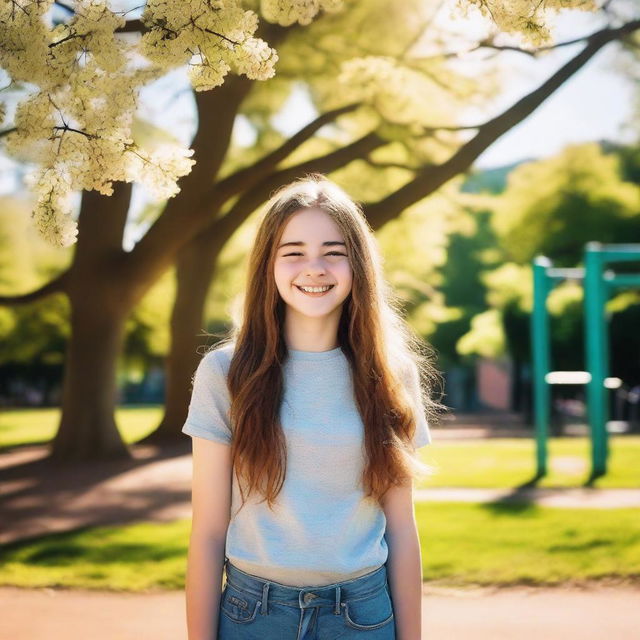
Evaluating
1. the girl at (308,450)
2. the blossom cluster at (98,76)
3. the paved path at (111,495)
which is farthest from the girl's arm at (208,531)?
the paved path at (111,495)

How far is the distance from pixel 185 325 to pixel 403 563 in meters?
14.1

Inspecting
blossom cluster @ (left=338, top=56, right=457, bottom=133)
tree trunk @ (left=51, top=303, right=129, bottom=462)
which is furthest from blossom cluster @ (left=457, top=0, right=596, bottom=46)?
tree trunk @ (left=51, top=303, right=129, bottom=462)

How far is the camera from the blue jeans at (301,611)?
229cm

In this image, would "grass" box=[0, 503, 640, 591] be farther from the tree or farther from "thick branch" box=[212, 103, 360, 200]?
"thick branch" box=[212, 103, 360, 200]

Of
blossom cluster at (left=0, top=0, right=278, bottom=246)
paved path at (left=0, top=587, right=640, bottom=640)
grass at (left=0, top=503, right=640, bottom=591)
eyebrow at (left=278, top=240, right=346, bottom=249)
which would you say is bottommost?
paved path at (left=0, top=587, right=640, bottom=640)

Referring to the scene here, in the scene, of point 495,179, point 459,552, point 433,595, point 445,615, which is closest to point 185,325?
point 459,552

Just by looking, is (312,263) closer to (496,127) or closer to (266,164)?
(496,127)

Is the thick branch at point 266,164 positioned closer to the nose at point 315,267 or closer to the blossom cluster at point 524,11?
the blossom cluster at point 524,11

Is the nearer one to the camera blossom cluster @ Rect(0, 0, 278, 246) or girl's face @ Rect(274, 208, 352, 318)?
girl's face @ Rect(274, 208, 352, 318)

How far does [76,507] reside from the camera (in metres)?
9.30

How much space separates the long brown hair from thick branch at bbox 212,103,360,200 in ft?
30.7

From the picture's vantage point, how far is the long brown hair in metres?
2.38

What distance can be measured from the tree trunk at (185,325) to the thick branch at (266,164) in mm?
2562

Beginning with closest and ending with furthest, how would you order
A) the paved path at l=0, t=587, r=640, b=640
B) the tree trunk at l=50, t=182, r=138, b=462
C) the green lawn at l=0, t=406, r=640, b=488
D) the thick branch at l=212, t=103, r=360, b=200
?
the paved path at l=0, t=587, r=640, b=640 < the green lawn at l=0, t=406, r=640, b=488 < the thick branch at l=212, t=103, r=360, b=200 < the tree trunk at l=50, t=182, r=138, b=462
